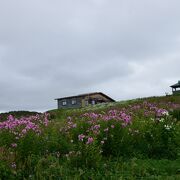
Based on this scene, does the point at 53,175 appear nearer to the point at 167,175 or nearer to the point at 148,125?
the point at 167,175

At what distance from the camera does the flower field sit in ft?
25.3

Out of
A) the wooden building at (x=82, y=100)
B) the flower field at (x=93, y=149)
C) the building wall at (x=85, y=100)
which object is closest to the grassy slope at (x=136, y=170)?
the flower field at (x=93, y=149)

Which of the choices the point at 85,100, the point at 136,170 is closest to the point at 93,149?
the point at 136,170

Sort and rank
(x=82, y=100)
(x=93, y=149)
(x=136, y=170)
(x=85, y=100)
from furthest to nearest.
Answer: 1. (x=85, y=100)
2. (x=82, y=100)
3. (x=136, y=170)
4. (x=93, y=149)

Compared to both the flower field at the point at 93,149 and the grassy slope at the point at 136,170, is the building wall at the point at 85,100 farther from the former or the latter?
the grassy slope at the point at 136,170

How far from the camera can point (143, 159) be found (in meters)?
9.90

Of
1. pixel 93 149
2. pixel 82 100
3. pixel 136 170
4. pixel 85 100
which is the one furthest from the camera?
pixel 85 100

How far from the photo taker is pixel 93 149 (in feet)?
27.1

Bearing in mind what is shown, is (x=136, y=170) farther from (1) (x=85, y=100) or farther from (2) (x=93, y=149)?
(1) (x=85, y=100)

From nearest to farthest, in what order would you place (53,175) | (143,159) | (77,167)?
1. (53,175)
2. (77,167)
3. (143,159)

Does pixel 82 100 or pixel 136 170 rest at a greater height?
pixel 82 100

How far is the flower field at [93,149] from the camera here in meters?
7.71

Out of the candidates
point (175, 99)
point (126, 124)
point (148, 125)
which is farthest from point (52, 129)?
point (175, 99)

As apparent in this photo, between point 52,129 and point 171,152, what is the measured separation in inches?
114
